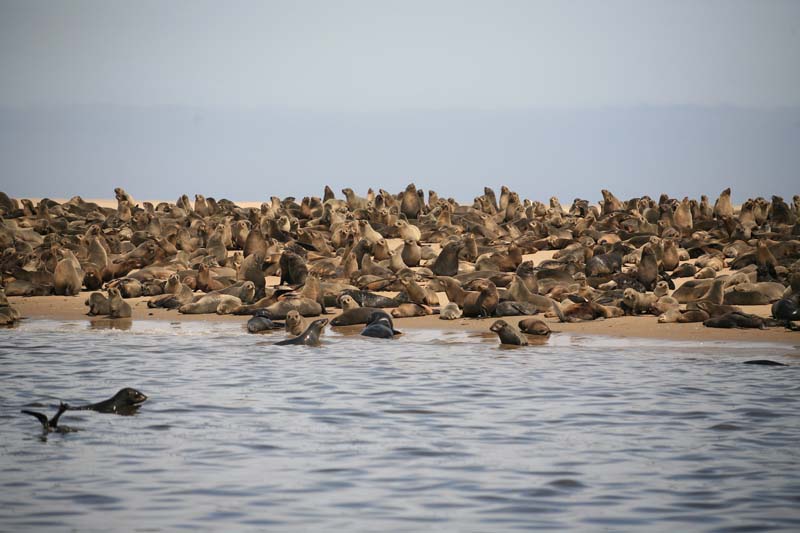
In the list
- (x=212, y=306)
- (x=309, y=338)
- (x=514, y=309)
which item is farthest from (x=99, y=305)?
(x=514, y=309)

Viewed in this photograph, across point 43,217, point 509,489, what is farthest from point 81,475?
point 43,217

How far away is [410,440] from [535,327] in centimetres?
598

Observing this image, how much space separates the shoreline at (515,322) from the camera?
1332cm

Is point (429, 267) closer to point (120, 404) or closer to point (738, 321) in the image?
point (738, 321)

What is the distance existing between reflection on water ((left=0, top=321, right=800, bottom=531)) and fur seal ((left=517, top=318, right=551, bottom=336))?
743 millimetres

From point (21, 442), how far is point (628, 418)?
4.76m

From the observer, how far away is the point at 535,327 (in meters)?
13.8

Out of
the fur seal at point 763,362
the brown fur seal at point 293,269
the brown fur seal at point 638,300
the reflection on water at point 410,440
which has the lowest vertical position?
the reflection on water at point 410,440

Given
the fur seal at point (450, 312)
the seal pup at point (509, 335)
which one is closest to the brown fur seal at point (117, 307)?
the fur seal at point (450, 312)

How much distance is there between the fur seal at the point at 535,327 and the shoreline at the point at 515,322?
0.39 meters

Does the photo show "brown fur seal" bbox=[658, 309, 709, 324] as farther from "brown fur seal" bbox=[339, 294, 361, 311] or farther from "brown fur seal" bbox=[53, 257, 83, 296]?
"brown fur seal" bbox=[53, 257, 83, 296]

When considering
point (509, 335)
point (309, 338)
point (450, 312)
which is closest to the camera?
point (509, 335)

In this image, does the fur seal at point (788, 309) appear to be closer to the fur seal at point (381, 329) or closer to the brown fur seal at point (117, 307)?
the fur seal at point (381, 329)

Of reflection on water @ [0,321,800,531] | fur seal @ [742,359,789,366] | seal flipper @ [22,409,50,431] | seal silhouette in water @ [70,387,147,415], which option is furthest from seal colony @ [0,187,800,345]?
seal flipper @ [22,409,50,431]
